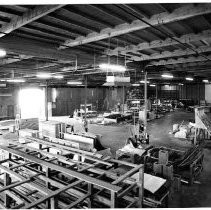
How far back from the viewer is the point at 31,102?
1045 inches

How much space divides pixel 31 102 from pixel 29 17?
24.0m

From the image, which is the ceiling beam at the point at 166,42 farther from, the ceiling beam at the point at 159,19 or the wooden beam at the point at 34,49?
the ceiling beam at the point at 159,19

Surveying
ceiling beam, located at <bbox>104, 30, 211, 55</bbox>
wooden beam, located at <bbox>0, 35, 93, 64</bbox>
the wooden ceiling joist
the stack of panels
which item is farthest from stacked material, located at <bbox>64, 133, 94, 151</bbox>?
the stack of panels

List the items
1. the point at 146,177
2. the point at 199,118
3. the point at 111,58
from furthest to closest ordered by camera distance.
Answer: the point at 199,118, the point at 111,58, the point at 146,177

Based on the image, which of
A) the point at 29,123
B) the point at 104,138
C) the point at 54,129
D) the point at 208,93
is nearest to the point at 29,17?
the point at 54,129

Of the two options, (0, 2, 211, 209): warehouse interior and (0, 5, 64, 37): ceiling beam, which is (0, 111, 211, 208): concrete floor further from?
(0, 5, 64, 37): ceiling beam

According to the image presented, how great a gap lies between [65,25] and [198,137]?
11.1m

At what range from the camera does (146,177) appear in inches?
190

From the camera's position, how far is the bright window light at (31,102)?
25684 millimetres

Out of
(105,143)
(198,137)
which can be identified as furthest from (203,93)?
(105,143)

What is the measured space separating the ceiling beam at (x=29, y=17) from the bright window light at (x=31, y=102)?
22.3 metres

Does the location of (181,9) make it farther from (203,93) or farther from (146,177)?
(203,93)

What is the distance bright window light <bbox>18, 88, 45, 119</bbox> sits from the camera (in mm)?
25684

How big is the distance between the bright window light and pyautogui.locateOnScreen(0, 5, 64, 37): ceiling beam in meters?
22.3
